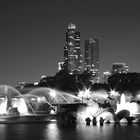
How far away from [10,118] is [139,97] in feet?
244

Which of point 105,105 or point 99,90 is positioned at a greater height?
point 99,90

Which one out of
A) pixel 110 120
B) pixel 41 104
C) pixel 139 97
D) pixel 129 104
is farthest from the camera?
pixel 139 97

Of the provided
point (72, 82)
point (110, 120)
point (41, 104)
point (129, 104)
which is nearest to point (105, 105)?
point (110, 120)

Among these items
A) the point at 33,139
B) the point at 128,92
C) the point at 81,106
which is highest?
the point at 128,92

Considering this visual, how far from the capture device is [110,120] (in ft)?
156

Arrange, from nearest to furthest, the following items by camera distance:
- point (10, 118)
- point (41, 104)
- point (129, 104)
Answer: point (10, 118)
point (129, 104)
point (41, 104)

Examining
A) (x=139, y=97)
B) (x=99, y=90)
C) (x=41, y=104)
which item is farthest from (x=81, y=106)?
(x=99, y=90)

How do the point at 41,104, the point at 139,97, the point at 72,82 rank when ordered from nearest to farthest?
1. the point at 41,104
2. the point at 139,97
3. the point at 72,82

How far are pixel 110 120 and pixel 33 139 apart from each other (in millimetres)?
21963

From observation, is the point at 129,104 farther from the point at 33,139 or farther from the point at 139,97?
the point at 139,97

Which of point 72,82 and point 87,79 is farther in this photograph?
point 87,79

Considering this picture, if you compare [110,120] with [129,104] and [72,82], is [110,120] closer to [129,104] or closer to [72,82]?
[129,104]

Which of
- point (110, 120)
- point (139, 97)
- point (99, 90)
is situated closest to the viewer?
point (110, 120)

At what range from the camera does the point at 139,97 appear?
397 ft
